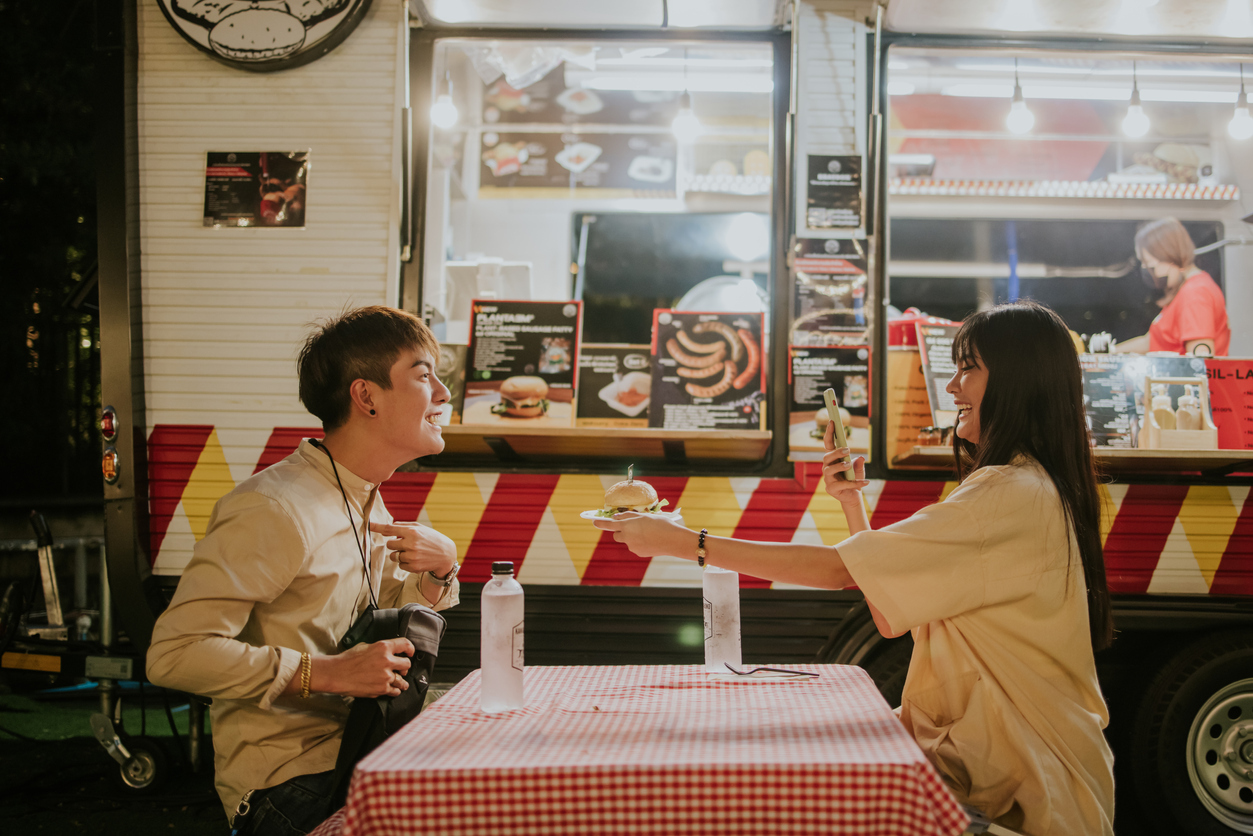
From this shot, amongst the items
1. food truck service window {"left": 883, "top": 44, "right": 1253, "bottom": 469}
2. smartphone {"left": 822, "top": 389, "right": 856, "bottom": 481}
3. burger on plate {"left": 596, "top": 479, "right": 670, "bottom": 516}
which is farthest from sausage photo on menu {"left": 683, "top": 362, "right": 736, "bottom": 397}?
food truck service window {"left": 883, "top": 44, "right": 1253, "bottom": 469}

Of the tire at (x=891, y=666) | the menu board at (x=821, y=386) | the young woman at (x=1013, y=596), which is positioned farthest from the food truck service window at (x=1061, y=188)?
the young woman at (x=1013, y=596)

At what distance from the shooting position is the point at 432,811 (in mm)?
1244

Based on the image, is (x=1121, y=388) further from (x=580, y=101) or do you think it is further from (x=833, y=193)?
(x=580, y=101)

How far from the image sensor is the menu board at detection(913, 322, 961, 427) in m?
3.15

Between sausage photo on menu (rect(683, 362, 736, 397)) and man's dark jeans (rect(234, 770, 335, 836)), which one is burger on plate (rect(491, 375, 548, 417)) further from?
man's dark jeans (rect(234, 770, 335, 836))

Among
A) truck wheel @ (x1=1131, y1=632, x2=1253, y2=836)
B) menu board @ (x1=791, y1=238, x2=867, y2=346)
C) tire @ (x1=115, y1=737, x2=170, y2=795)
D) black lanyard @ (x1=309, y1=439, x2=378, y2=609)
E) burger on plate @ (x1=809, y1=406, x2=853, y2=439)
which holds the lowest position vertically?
tire @ (x1=115, y1=737, x2=170, y2=795)

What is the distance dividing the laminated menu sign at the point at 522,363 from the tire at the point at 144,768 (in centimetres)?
190

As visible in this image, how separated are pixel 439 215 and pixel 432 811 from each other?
354cm

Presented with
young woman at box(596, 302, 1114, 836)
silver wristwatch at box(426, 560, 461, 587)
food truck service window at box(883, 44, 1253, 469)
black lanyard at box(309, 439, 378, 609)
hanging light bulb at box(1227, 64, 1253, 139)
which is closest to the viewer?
young woman at box(596, 302, 1114, 836)

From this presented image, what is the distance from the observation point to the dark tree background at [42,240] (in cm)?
825

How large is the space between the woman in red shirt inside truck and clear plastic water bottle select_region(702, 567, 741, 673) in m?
2.88

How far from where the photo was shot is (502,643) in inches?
68.2

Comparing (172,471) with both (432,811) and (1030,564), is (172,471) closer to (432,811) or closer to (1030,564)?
(432,811)

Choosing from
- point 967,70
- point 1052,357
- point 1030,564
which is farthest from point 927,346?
point 967,70
